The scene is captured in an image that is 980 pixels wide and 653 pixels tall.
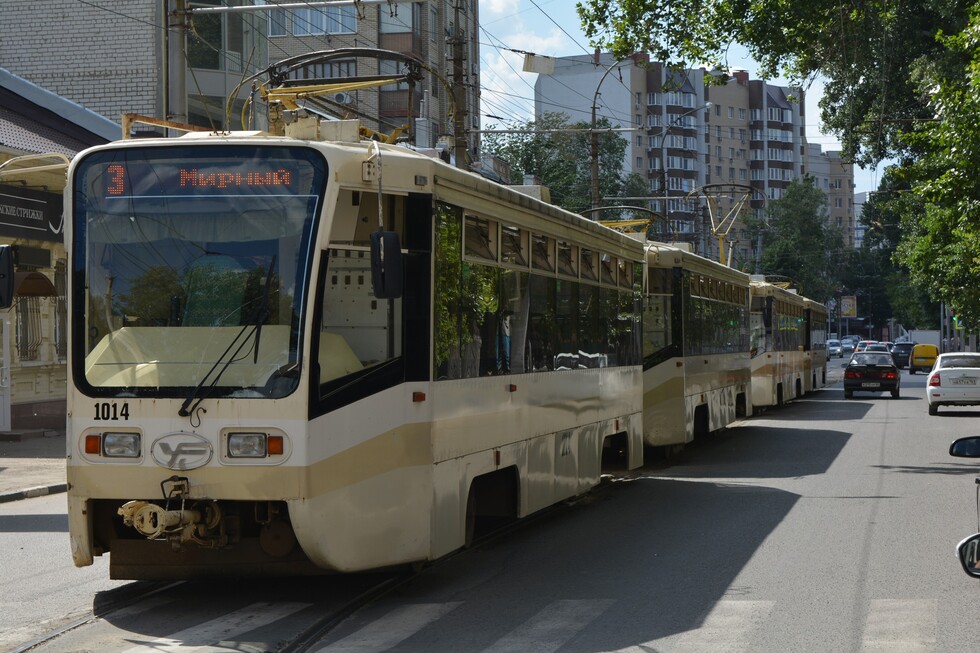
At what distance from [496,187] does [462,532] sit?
2.58 meters

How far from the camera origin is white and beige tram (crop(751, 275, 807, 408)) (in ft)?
100

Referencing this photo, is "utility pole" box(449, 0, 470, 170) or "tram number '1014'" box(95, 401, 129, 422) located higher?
"utility pole" box(449, 0, 470, 170)

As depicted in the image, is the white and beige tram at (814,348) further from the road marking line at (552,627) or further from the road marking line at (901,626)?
the road marking line at (552,627)

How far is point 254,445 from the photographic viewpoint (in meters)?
8.00

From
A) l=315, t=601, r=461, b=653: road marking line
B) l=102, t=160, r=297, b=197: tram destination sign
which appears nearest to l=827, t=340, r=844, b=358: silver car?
l=315, t=601, r=461, b=653: road marking line

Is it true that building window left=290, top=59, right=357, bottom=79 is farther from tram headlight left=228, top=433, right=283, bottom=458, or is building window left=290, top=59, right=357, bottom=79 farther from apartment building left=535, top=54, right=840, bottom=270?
apartment building left=535, top=54, right=840, bottom=270

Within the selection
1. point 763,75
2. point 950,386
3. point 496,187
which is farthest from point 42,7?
point 496,187

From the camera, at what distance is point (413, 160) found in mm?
8875

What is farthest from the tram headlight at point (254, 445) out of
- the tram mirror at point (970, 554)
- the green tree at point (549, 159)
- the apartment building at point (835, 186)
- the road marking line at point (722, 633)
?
the apartment building at point (835, 186)

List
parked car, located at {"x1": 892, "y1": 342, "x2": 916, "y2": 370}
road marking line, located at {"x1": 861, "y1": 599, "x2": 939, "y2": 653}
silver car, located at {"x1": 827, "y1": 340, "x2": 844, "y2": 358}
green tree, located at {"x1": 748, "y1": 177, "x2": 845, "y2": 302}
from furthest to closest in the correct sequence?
silver car, located at {"x1": 827, "y1": 340, "x2": 844, "y2": 358} → green tree, located at {"x1": 748, "y1": 177, "x2": 845, "y2": 302} → parked car, located at {"x1": 892, "y1": 342, "x2": 916, "y2": 370} → road marking line, located at {"x1": 861, "y1": 599, "x2": 939, "y2": 653}

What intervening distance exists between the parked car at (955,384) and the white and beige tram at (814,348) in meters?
9.40

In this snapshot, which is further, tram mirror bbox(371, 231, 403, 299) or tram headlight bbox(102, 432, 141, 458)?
tram headlight bbox(102, 432, 141, 458)

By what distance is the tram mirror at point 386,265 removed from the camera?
7.85 metres

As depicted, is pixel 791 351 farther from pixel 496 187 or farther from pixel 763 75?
pixel 496 187
